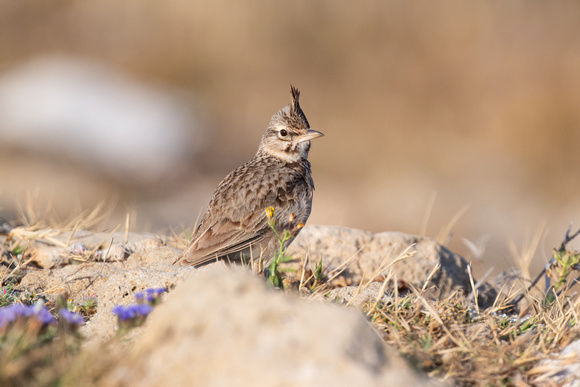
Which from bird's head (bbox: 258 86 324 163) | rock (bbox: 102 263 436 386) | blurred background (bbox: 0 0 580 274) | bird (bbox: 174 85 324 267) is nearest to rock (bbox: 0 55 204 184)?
blurred background (bbox: 0 0 580 274)

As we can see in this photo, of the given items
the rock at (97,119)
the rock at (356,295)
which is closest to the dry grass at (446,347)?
the rock at (356,295)

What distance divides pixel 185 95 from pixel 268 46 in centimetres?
279

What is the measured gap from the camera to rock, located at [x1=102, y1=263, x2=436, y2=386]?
2336 millimetres

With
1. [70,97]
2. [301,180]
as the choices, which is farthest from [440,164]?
[301,180]

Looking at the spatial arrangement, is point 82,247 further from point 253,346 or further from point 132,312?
point 253,346

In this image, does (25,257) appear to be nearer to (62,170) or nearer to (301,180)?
(301,180)

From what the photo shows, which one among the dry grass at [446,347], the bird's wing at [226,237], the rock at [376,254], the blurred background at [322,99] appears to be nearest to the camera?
the dry grass at [446,347]

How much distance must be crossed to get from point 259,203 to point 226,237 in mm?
433

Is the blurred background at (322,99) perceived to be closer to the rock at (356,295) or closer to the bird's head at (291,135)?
the bird's head at (291,135)

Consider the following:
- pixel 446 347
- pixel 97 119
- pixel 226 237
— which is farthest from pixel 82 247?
pixel 97 119

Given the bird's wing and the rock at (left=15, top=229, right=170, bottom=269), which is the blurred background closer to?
the rock at (left=15, top=229, right=170, bottom=269)

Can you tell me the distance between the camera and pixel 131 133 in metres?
17.8

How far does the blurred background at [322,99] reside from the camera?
16.5m

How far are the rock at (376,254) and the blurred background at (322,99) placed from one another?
360 inches
